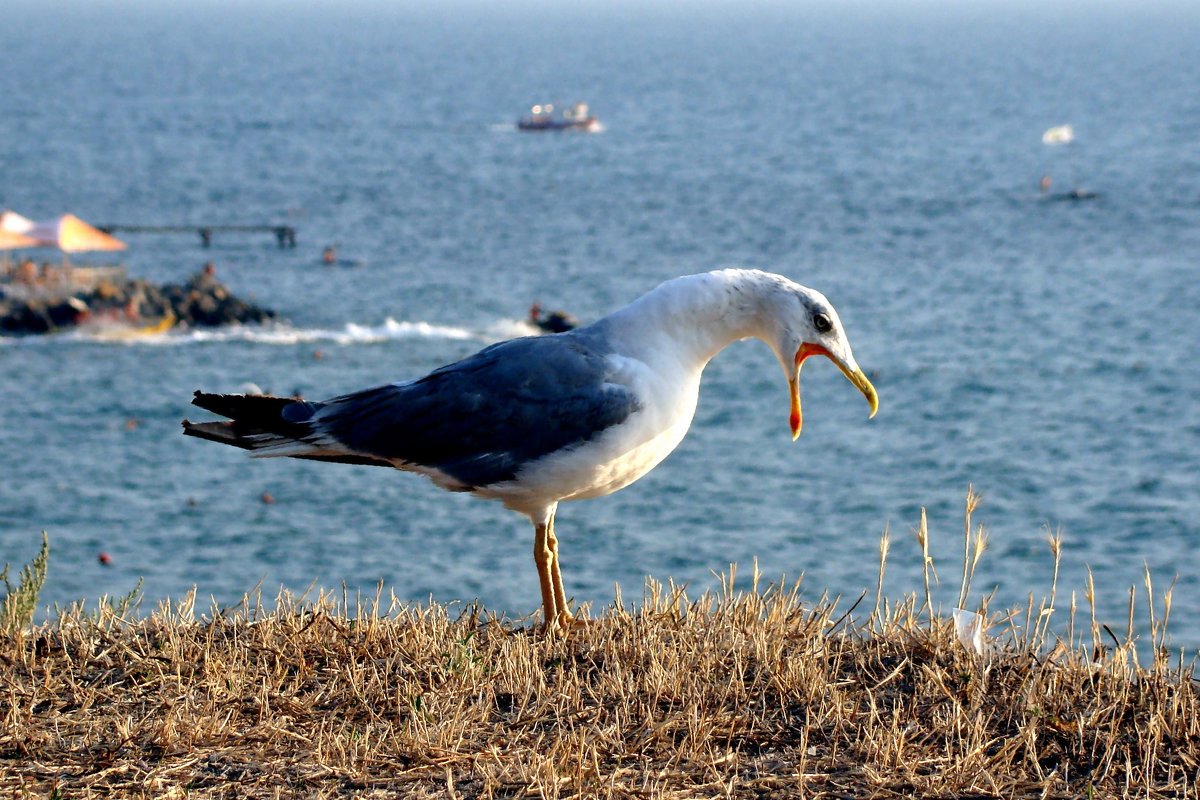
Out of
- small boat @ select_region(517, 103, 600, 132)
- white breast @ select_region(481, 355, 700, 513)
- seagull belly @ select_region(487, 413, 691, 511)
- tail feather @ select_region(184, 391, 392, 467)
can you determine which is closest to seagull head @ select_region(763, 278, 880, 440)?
white breast @ select_region(481, 355, 700, 513)

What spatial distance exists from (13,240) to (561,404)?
46584 mm

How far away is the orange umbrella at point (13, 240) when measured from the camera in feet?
162

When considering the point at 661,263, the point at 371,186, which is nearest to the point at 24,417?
the point at 661,263

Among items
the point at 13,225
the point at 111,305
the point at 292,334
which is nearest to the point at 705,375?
the point at 292,334

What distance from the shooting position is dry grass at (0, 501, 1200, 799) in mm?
5785

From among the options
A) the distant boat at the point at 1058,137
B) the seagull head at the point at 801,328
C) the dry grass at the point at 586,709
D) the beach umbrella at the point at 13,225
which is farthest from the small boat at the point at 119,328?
the distant boat at the point at 1058,137

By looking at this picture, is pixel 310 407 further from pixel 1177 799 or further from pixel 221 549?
pixel 221 549

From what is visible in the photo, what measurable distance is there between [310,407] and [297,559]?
24393 mm

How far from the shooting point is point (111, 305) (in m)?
51.0

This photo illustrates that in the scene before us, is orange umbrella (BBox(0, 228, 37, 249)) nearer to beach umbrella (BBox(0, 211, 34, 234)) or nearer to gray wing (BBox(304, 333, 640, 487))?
beach umbrella (BBox(0, 211, 34, 234))

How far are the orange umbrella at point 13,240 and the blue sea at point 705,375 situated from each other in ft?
9.33

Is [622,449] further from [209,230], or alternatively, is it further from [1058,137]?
[1058,137]

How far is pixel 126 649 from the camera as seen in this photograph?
23.6 feet

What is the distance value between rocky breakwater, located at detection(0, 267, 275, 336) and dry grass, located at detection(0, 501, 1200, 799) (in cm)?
4440
